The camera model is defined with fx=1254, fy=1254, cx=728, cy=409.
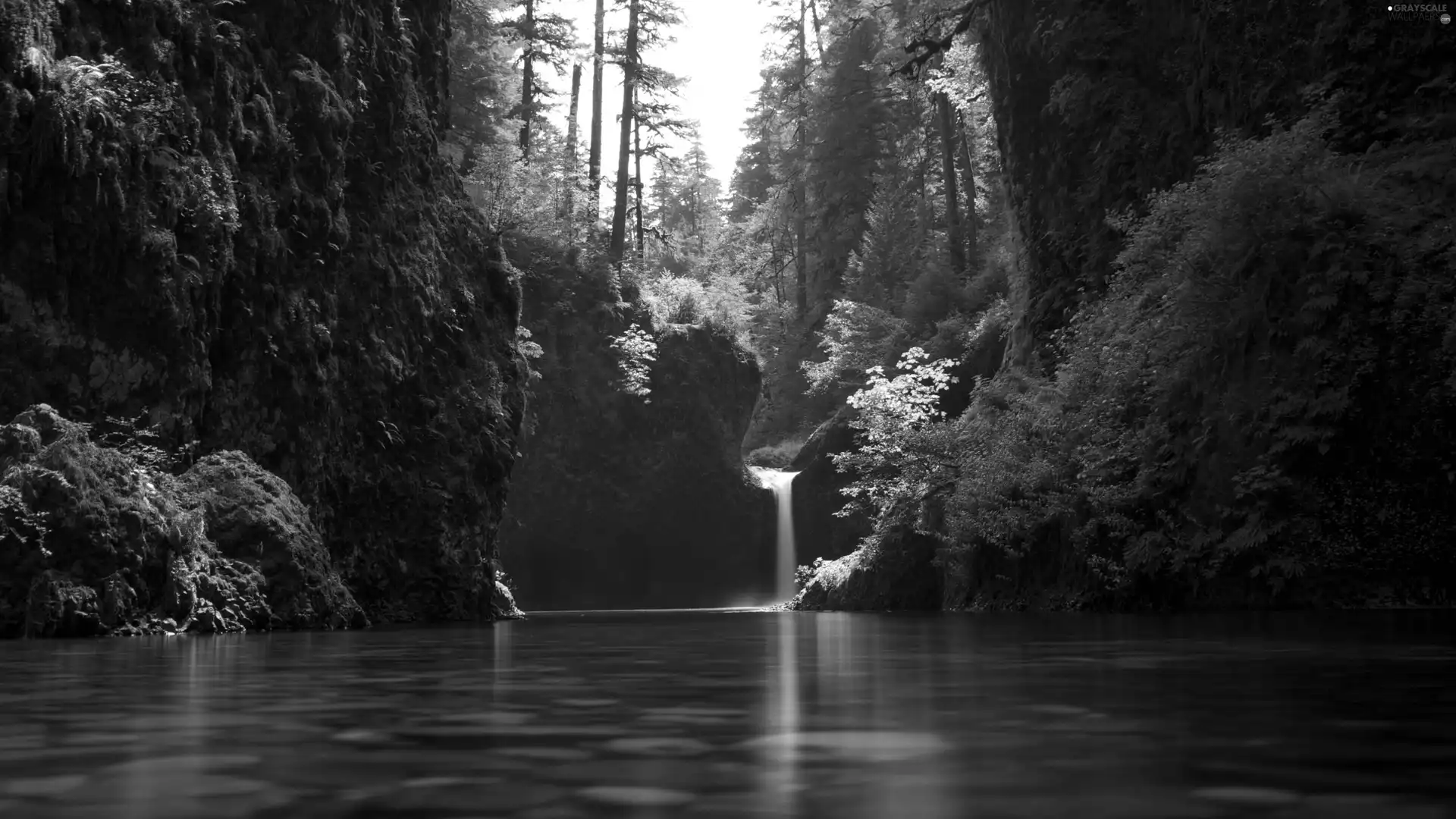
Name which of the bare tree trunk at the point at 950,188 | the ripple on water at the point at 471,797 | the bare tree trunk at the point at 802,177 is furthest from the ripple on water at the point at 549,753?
the bare tree trunk at the point at 802,177

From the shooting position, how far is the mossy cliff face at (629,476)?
123ft

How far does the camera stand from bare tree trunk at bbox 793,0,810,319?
58.1 metres

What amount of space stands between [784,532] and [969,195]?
15876mm

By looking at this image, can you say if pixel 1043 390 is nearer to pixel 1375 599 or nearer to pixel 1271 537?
pixel 1271 537

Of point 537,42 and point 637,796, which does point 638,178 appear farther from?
point 637,796

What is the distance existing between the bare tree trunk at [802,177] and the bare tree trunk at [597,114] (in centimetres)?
1550

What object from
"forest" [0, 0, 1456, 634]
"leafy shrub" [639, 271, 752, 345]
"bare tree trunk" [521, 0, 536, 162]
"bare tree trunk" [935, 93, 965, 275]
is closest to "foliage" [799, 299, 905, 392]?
"leafy shrub" [639, 271, 752, 345]

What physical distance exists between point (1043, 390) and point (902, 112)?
3849 cm

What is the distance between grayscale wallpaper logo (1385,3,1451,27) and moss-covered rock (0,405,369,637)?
14.7 m

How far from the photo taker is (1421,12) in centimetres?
1566

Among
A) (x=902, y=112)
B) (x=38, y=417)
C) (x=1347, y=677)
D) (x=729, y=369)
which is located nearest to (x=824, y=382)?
(x=729, y=369)

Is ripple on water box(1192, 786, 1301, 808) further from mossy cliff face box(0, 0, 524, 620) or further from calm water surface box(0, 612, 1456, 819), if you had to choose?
mossy cliff face box(0, 0, 524, 620)

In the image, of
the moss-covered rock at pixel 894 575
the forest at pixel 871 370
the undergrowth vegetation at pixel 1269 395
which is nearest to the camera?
the forest at pixel 871 370

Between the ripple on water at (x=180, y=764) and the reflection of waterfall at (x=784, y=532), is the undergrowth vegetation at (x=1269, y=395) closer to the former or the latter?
the ripple on water at (x=180, y=764)
